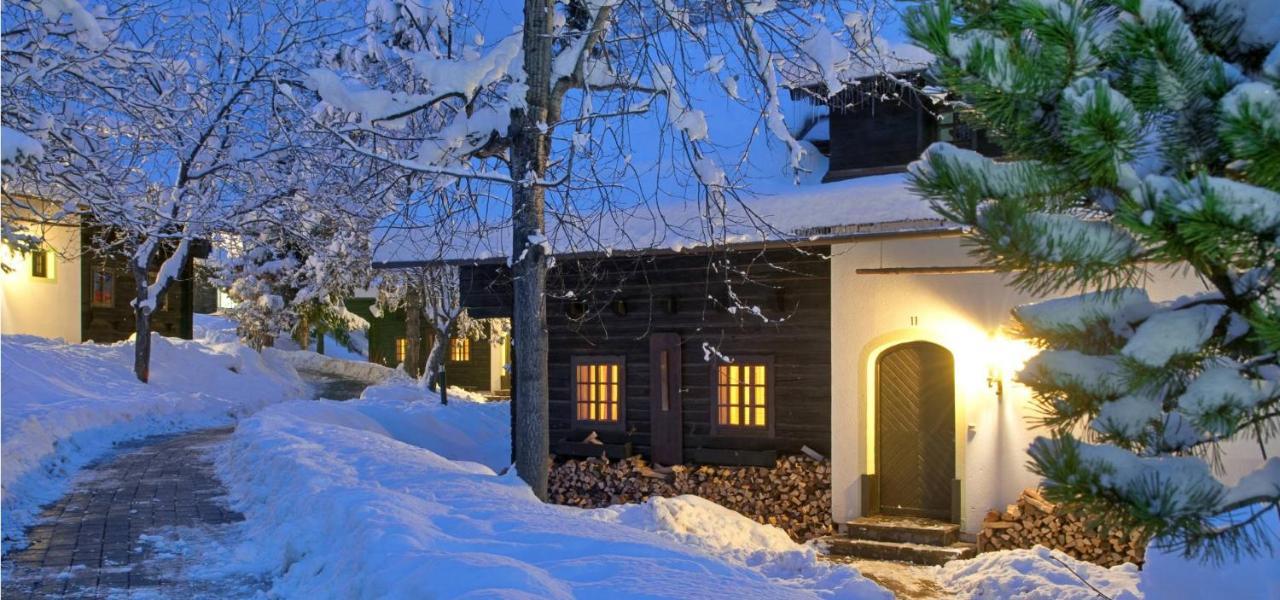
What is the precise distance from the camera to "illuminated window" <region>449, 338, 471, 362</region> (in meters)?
42.7

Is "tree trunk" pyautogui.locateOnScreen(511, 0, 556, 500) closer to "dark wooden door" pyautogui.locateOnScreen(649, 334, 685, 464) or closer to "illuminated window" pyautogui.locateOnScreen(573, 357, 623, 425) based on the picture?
"dark wooden door" pyautogui.locateOnScreen(649, 334, 685, 464)

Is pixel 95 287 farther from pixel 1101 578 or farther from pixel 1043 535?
pixel 1101 578

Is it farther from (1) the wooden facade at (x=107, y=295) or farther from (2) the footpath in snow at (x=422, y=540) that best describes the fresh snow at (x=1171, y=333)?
(1) the wooden facade at (x=107, y=295)

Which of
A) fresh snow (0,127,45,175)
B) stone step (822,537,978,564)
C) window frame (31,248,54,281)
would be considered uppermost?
window frame (31,248,54,281)

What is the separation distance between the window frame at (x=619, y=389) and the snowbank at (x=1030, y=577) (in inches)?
221

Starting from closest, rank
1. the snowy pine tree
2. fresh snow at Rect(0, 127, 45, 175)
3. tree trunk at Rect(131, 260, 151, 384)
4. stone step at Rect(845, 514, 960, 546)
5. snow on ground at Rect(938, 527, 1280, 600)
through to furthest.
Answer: the snowy pine tree < snow on ground at Rect(938, 527, 1280, 600) < fresh snow at Rect(0, 127, 45, 175) < stone step at Rect(845, 514, 960, 546) < tree trunk at Rect(131, 260, 151, 384)

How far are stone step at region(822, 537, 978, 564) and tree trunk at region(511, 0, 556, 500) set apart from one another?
13.4 ft

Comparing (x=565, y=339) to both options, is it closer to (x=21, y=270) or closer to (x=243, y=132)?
(x=243, y=132)

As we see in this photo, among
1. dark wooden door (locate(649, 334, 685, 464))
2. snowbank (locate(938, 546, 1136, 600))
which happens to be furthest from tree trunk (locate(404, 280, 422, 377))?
snowbank (locate(938, 546, 1136, 600))

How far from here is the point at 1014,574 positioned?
32.9 feet

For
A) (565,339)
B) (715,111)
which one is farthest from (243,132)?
(715,111)

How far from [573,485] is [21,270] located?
63.8 feet

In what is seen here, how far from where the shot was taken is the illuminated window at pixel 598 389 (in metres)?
15.5

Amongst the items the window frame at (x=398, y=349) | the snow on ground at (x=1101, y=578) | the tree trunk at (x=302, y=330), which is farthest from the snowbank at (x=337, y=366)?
the snow on ground at (x=1101, y=578)
